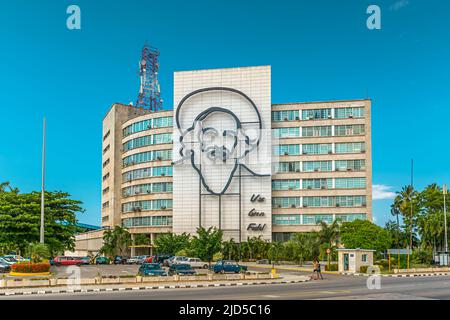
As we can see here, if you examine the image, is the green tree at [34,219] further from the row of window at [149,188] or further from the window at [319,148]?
the window at [319,148]

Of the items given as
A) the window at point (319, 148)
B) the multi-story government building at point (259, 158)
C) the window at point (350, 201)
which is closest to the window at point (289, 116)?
the multi-story government building at point (259, 158)

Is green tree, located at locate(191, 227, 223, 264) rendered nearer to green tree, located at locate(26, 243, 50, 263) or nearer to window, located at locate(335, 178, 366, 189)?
green tree, located at locate(26, 243, 50, 263)

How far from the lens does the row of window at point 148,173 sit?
100500 millimetres

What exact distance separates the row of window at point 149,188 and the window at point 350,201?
29.8 metres

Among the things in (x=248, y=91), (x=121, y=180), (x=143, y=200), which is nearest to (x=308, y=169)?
(x=248, y=91)

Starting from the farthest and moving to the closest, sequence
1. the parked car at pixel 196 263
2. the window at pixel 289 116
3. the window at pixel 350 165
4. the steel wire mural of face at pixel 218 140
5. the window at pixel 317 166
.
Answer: the window at pixel 289 116
the window at pixel 317 166
the window at pixel 350 165
the steel wire mural of face at pixel 218 140
the parked car at pixel 196 263

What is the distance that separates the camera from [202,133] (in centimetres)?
9506

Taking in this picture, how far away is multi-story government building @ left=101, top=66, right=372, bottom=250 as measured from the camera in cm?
9400

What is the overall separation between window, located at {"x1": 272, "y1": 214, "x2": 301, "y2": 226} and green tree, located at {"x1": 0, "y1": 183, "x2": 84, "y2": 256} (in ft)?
126

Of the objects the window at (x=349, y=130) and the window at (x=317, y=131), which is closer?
the window at (x=349, y=130)

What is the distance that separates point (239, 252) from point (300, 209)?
48.3 feet

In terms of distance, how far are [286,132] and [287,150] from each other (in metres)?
3.15
